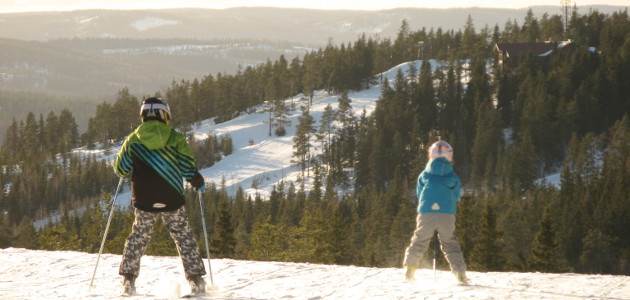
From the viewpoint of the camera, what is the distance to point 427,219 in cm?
845

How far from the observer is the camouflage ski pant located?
299 inches

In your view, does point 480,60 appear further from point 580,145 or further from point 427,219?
point 427,219

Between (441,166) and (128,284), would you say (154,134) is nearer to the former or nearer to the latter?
(128,284)

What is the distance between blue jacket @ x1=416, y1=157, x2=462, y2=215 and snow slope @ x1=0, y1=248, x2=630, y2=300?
38.9 inches

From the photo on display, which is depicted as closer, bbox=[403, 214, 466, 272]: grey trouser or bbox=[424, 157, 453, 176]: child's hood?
bbox=[403, 214, 466, 272]: grey trouser

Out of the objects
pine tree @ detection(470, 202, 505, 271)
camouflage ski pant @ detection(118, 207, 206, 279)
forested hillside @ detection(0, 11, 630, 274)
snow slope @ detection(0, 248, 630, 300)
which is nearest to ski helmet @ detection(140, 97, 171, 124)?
camouflage ski pant @ detection(118, 207, 206, 279)

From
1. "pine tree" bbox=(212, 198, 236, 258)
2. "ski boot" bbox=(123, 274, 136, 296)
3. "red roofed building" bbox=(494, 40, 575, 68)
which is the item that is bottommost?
"pine tree" bbox=(212, 198, 236, 258)

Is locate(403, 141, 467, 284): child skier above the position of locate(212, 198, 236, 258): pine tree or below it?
above

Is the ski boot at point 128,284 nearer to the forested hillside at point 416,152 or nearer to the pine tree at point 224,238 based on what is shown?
the pine tree at point 224,238

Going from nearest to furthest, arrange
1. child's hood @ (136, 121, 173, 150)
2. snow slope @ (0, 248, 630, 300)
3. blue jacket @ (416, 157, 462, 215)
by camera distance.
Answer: child's hood @ (136, 121, 173, 150), snow slope @ (0, 248, 630, 300), blue jacket @ (416, 157, 462, 215)

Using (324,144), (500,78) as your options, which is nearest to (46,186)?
(324,144)

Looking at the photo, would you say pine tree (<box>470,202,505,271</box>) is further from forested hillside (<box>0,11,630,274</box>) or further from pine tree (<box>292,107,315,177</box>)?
pine tree (<box>292,107,315,177</box>)

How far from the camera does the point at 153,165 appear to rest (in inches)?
293

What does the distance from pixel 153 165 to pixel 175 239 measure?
88 centimetres
